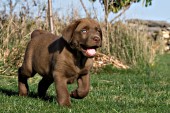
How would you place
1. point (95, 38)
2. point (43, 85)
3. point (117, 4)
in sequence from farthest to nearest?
point (117, 4)
point (43, 85)
point (95, 38)

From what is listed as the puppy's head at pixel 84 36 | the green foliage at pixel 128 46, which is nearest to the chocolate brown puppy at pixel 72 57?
the puppy's head at pixel 84 36

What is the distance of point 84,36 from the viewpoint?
5.63 m

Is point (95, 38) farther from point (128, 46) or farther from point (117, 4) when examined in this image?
point (117, 4)

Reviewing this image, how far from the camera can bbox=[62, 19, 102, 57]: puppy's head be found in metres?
5.54

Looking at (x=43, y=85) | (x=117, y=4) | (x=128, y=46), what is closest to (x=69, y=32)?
(x=43, y=85)

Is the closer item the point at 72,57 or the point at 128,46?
the point at 72,57

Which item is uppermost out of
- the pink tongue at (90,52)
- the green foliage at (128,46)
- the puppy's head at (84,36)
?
the puppy's head at (84,36)

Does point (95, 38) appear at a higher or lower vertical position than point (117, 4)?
higher

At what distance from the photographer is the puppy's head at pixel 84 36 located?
554 cm

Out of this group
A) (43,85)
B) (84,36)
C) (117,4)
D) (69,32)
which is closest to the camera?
(84,36)

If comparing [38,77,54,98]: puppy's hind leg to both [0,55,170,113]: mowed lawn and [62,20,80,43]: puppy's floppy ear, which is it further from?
[62,20,80,43]: puppy's floppy ear

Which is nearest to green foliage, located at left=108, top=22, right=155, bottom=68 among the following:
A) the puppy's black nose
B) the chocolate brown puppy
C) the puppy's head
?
the chocolate brown puppy

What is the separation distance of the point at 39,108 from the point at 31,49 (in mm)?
1306

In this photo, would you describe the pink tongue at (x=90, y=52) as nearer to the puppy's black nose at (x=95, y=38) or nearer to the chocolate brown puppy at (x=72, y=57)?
the chocolate brown puppy at (x=72, y=57)
